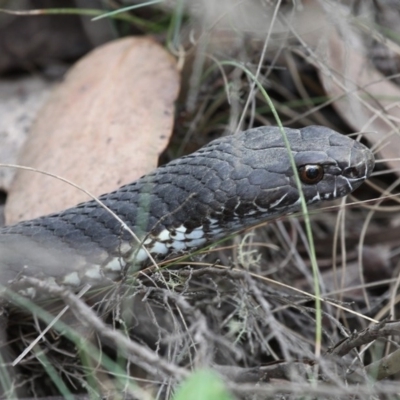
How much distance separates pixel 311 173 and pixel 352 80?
1625 mm

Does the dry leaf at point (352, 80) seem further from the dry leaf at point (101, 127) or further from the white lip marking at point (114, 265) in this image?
the white lip marking at point (114, 265)

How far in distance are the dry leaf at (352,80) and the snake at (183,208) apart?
2.84 ft

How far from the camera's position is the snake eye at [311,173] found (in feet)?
13.0

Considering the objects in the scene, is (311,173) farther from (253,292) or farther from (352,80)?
(352,80)

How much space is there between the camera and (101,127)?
16.7 feet

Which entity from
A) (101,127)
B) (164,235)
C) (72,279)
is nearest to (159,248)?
(164,235)

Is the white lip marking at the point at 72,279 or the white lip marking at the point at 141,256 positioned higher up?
the white lip marking at the point at 141,256

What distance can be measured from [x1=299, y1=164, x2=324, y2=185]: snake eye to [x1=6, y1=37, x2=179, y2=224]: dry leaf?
1.08 metres

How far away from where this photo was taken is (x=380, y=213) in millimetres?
5391

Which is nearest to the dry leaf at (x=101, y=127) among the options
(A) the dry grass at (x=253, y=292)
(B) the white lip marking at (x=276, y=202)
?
(A) the dry grass at (x=253, y=292)

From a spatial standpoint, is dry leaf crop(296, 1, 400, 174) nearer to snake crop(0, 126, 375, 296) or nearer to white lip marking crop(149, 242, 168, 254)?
snake crop(0, 126, 375, 296)

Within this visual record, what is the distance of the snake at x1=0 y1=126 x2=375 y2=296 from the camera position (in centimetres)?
396

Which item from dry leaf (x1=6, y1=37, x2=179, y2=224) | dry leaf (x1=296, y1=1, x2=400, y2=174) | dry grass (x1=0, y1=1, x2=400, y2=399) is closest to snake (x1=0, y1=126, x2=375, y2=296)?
dry grass (x1=0, y1=1, x2=400, y2=399)

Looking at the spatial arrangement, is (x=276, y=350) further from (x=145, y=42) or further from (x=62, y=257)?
(x=145, y=42)
